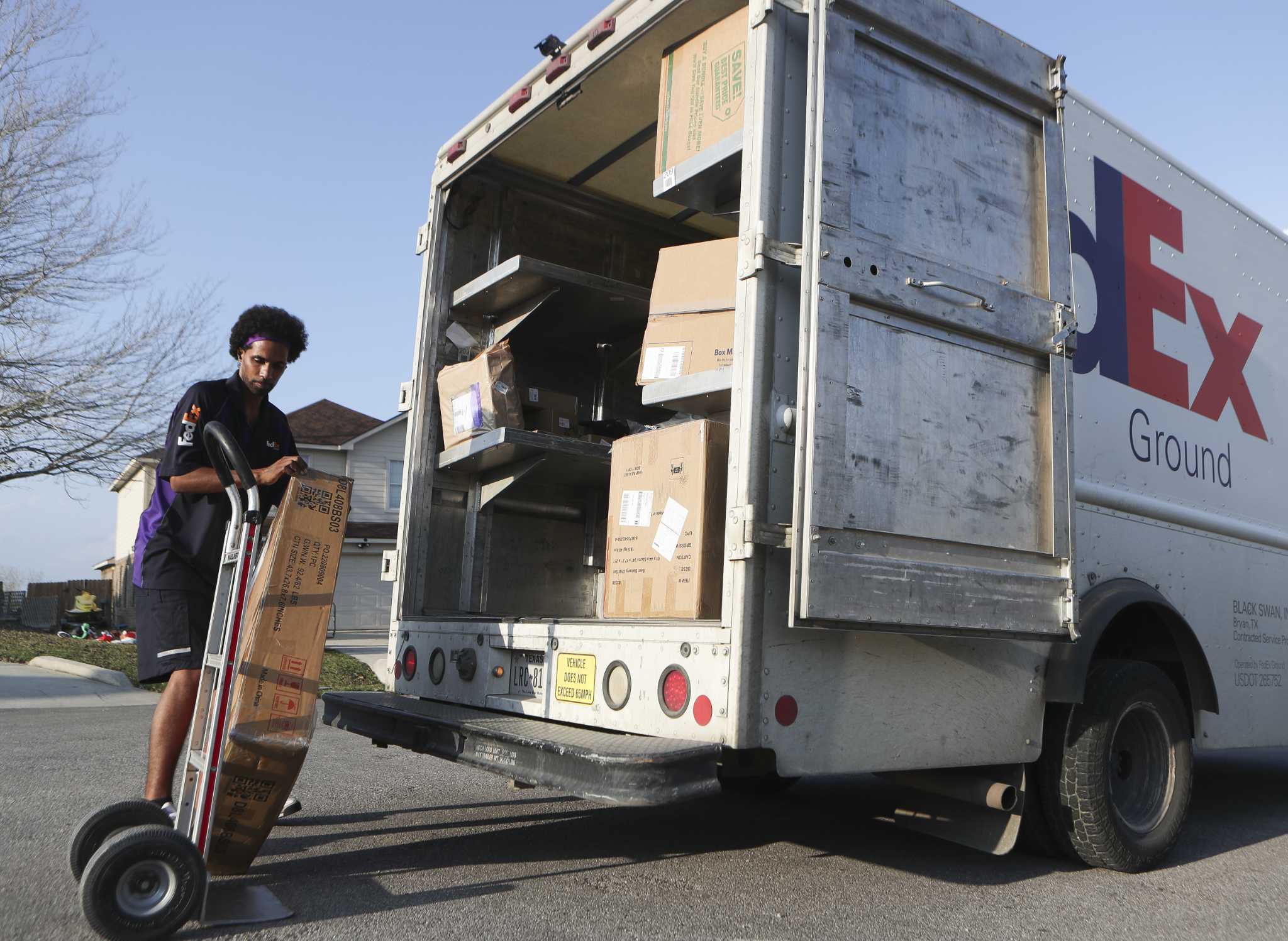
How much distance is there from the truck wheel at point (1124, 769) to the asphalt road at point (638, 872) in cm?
14

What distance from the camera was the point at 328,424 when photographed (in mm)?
32688

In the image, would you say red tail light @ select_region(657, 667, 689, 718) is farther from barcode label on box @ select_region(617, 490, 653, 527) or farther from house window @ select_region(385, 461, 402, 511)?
house window @ select_region(385, 461, 402, 511)

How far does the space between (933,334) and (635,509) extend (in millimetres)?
1194

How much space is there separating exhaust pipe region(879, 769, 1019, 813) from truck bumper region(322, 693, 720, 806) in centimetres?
107

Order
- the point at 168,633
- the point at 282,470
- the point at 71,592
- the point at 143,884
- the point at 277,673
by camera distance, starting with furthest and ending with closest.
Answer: the point at 71,592, the point at 168,633, the point at 282,470, the point at 277,673, the point at 143,884

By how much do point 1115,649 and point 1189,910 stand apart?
1.04 m

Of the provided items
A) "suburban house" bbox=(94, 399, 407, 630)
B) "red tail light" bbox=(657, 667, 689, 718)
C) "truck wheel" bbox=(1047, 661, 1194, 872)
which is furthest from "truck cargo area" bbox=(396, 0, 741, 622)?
"suburban house" bbox=(94, 399, 407, 630)

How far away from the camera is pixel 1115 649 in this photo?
4.39 meters

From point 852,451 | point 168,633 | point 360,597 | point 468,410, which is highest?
point 468,410

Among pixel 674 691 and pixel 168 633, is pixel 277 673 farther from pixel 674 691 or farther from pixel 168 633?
pixel 674 691

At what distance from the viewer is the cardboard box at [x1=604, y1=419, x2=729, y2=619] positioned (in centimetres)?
352

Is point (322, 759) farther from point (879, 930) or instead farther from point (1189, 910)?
point (1189, 910)

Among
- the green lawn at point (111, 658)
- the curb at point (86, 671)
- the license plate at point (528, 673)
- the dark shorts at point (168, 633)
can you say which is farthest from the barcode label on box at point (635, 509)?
the curb at point (86, 671)

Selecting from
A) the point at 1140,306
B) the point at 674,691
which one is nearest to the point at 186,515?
the point at 674,691
